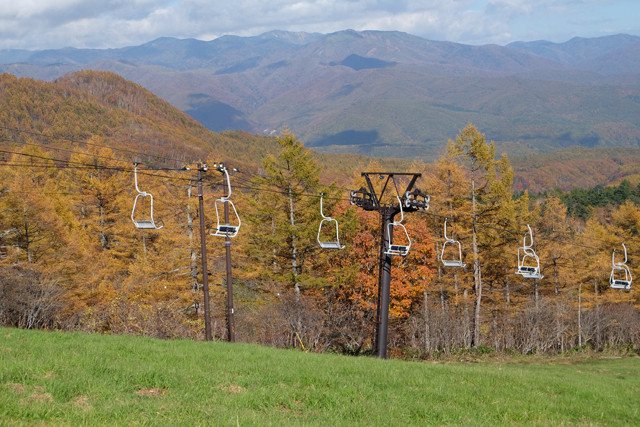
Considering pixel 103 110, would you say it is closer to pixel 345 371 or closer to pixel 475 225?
pixel 475 225

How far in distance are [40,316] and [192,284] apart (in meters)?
9.63

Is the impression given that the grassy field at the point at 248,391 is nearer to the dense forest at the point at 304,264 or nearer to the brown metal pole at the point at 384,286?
the brown metal pole at the point at 384,286

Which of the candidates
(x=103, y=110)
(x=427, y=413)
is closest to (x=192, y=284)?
(x=427, y=413)

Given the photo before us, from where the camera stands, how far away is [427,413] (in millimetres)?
9016

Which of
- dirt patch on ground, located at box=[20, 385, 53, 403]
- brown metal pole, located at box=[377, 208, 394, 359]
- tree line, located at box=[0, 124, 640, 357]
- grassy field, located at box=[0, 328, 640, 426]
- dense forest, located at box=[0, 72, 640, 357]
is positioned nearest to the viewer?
dirt patch on ground, located at box=[20, 385, 53, 403]

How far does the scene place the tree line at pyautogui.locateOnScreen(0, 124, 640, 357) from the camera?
26.5 meters

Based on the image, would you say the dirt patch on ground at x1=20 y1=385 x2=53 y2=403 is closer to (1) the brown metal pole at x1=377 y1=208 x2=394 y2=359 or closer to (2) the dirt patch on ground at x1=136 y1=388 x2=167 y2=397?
(2) the dirt patch on ground at x1=136 y1=388 x2=167 y2=397

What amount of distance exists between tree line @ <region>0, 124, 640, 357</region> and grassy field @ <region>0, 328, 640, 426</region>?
1042 centimetres

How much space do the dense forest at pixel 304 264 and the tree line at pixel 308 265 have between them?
12 centimetres

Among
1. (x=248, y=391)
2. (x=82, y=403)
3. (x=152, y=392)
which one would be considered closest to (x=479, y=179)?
(x=248, y=391)

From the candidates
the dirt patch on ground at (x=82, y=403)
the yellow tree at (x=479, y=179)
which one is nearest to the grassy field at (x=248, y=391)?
the dirt patch on ground at (x=82, y=403)

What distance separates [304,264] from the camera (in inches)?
1255

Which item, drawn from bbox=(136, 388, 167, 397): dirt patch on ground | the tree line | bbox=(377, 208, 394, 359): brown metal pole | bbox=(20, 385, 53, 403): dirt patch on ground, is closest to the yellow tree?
the tree line

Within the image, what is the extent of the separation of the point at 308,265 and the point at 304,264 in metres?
0.30
